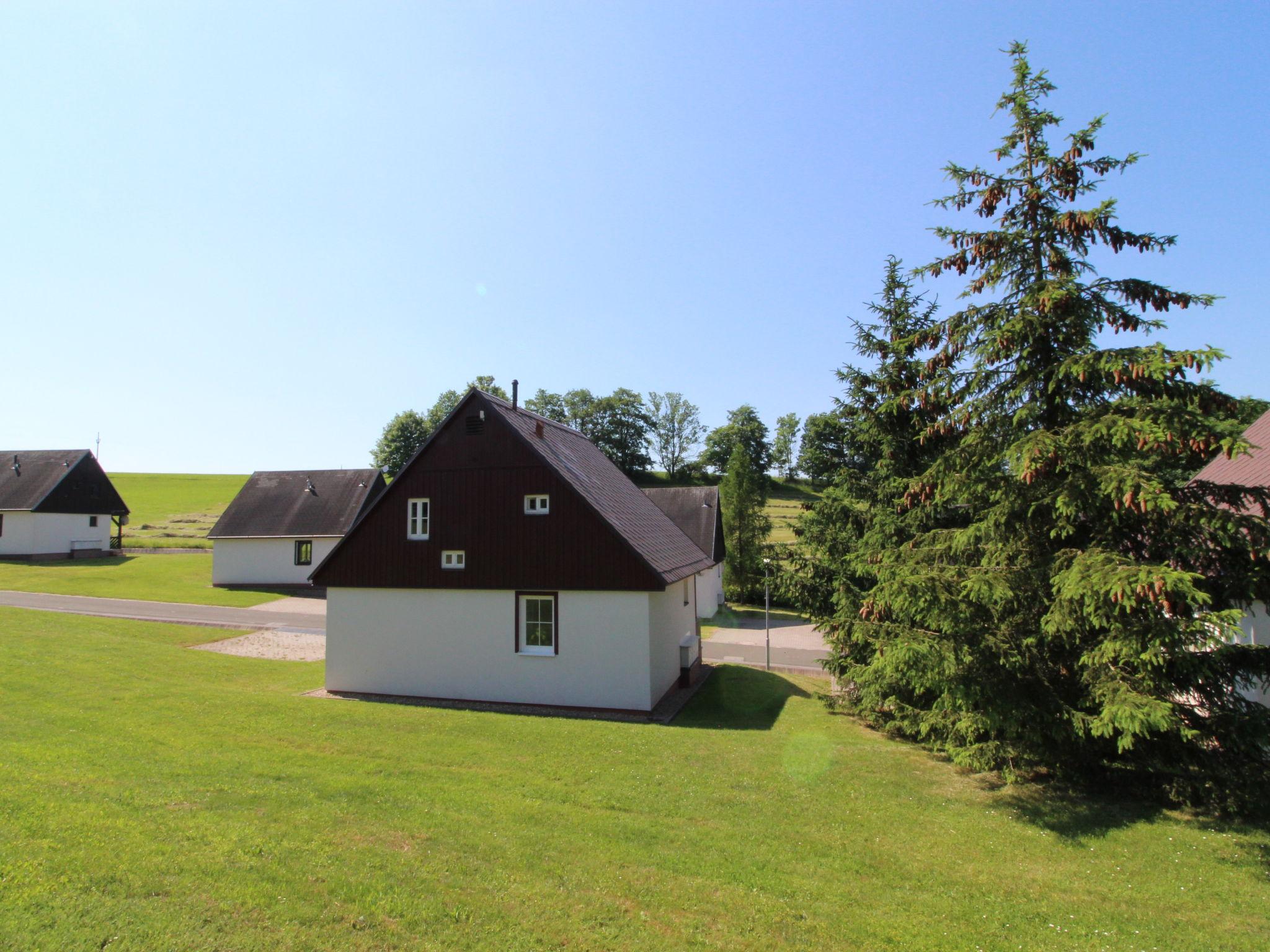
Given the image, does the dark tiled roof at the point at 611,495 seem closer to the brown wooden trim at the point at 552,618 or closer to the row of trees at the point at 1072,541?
the brown wooden trim at the point at 552,618

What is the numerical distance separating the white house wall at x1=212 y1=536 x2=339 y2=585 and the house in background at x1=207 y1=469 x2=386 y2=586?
36 mm

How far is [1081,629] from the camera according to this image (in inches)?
344

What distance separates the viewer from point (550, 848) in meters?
7.22

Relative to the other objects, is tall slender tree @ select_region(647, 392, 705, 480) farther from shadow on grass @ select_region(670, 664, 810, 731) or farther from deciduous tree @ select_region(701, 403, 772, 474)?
shadow on grass @ select_region(670, 664, 810, 731)

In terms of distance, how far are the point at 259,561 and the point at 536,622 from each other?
2959 cm

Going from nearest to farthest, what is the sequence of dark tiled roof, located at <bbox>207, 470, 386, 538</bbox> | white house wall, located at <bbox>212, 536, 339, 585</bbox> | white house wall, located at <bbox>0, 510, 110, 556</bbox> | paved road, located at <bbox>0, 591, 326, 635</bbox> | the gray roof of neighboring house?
paved road, located at <bbox>0, 591, 326, 635</bbox>
the gray roof of neighboring house
white house wall, located at <bbox>212, 536, 339, 585</bbox>
dark tiled roof, located at <bbox>207, 470, 386, 538</bbox>
white house wall, located at <bbox>0, 510, 110, 556</bbox>

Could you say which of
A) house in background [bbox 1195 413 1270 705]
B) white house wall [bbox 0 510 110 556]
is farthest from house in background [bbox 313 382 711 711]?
white house wall [bbox 0 510 110 556]

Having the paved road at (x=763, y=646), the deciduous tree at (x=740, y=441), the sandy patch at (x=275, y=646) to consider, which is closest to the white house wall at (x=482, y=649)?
the sandy patch at (x=275, y=646)

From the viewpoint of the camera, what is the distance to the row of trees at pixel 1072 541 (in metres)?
7.80

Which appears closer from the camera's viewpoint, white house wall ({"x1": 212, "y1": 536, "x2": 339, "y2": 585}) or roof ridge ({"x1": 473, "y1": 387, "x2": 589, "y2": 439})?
roof ridge ({"x1": 473, "y1": 387, "x2": 589, "y2": 439})

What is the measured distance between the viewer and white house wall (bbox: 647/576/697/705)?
1603 centimetres

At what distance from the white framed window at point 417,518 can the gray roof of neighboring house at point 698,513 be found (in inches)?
771

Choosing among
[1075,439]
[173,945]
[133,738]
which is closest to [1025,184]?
[1075,439]

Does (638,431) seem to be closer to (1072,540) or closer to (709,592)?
(709,592)
